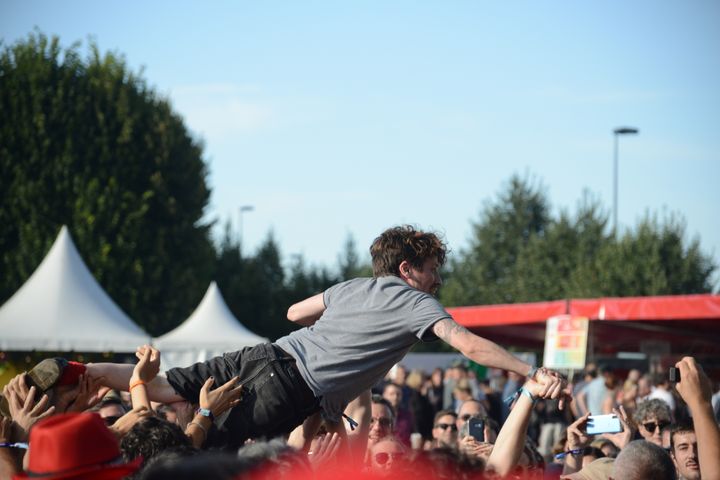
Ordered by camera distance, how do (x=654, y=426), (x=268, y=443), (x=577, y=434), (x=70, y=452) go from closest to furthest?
1. (x=70, y=452)
2. (x=268, y=443)
3. (x=577, y=434)
4. (x=654, y=426)

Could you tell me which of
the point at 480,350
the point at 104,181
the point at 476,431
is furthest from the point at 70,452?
the point at 104,181

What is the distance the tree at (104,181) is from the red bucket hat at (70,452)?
2655 centimetres

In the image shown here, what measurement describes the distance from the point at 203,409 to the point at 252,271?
38.1 meters

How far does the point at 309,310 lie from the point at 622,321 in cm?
1399

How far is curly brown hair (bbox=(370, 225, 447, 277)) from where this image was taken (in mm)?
5188

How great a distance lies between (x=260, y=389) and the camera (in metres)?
5.01

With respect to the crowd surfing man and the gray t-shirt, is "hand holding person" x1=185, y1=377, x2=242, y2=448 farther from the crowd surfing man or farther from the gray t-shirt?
the gray t-shirt

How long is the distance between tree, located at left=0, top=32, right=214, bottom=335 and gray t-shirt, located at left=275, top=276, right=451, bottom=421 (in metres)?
24.7

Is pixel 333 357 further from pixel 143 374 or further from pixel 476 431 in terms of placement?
pixel 476 431

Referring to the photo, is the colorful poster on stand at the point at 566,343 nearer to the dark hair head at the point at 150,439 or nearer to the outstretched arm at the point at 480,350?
the outstretched arm at the point at 480,350

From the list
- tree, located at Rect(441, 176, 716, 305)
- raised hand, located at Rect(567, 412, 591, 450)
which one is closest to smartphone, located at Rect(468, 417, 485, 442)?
raised hand, located at Rect(567, 412, 591, 450)

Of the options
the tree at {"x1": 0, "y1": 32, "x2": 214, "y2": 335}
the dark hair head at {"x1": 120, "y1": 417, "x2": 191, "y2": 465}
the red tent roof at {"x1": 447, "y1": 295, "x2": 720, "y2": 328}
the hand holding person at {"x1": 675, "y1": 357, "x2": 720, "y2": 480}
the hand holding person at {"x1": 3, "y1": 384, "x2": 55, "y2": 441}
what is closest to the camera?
the hand holding person at {"x1": 675, "y1": 357, "x2": 720, "y2": 480}

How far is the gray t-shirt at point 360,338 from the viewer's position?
193 inches

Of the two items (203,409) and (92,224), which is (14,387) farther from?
(92,224)
